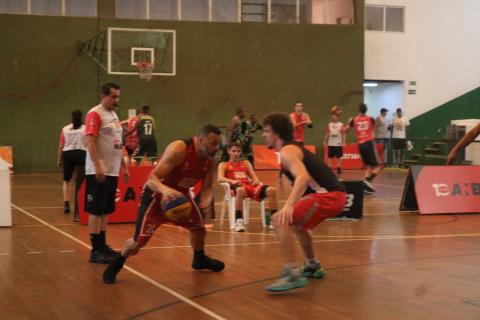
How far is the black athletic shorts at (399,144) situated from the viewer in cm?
2733

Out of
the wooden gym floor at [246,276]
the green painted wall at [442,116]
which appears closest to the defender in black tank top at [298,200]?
the wooden gym floor at [246,276]

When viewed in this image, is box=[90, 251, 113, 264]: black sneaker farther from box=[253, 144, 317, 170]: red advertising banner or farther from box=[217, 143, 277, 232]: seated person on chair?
box=[253, 144, 317, 170]: red advertising banner

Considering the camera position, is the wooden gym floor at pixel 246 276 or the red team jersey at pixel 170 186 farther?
the red team jersey at pixel 170 186

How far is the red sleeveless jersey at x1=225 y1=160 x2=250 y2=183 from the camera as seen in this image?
11328mm

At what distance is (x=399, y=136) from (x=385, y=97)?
123 inches

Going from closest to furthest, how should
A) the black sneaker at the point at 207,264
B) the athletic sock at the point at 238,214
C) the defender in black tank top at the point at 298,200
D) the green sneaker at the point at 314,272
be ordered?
the defender in black tank top at the point at 298,200 → the green sneaker at the point at 314,272 → the black sneaker at the point at 207,264 → the athletic sock at the point at 238,214

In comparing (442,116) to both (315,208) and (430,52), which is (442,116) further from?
(315,208)

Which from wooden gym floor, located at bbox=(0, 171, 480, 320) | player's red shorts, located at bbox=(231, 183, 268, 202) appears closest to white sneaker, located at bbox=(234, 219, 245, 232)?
wooden gym floor, located at bbox=(0, 171, 480, 320)

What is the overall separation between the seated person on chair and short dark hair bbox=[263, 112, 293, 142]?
369cm

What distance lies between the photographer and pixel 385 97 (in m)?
Result: 30.4

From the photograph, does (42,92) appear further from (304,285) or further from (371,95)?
(304,285)

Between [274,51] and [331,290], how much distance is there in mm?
20848

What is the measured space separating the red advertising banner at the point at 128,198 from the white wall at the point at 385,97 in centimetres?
1924

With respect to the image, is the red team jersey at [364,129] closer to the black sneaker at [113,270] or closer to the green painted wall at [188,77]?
the green painted wall at [188,77]
